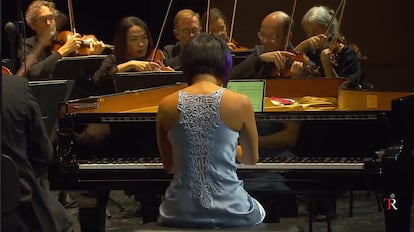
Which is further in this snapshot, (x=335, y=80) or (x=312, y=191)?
(x=335, y=80)

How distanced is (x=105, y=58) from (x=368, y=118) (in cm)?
208

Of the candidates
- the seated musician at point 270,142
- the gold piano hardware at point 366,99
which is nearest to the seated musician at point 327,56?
the seated musician at point 270,142

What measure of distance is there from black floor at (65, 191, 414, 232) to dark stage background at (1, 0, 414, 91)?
2386 mm

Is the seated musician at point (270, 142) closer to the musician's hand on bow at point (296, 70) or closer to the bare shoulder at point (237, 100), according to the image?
the musician's hand on bow at point (296, 70)

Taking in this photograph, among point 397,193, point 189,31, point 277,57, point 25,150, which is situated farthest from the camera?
point 189,31

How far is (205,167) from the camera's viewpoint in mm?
2486

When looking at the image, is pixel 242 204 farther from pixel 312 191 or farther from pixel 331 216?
pixel 331 216

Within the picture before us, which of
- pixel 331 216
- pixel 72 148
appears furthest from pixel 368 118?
pixel 331 216

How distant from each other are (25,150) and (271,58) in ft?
6.25

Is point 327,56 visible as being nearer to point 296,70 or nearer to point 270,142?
point 296,70

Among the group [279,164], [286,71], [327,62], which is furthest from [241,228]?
[327,62]

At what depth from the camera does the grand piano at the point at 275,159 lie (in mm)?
3127

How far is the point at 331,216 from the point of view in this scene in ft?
15.4

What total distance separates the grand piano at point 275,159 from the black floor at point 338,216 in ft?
3.87
